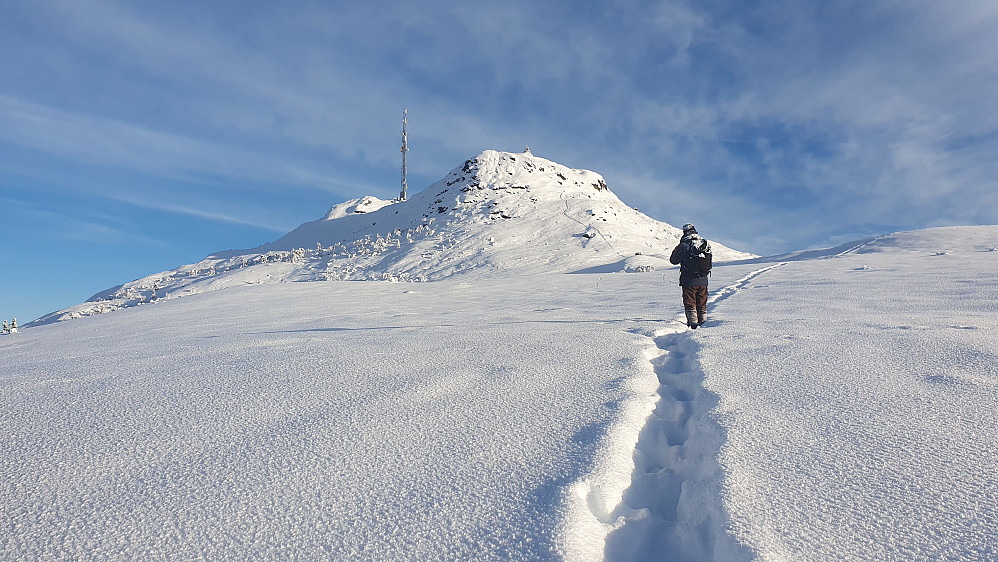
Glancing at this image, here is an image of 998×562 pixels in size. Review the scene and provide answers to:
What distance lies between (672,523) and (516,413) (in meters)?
1.35

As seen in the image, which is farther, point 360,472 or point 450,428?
point 450,428

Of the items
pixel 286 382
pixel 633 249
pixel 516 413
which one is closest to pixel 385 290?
pixel 286 382

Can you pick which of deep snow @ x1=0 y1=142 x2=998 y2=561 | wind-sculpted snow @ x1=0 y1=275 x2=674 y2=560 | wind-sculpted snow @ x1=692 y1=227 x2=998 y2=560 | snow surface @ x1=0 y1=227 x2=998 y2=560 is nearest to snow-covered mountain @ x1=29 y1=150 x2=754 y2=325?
wind-sculpted snow @ x1=692 y1=227 x2=998 y2=560

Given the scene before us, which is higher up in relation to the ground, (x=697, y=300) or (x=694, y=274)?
(x=694, y=274)

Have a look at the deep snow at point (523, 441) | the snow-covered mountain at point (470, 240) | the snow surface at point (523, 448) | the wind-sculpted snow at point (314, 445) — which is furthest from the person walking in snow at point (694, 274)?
the snow-covered mountain at point (470, 240)

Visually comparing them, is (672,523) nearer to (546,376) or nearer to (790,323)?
(546,376)

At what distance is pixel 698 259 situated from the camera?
7.88m

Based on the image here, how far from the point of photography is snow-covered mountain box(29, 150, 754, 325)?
34250 millimetres

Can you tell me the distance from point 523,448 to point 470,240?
126 ft

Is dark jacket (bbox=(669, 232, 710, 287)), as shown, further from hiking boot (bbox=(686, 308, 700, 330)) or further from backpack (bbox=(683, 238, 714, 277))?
hiking boot (bbox=(686, 308, 700, 330))

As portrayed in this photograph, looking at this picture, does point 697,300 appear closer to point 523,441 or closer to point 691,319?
point 691,319

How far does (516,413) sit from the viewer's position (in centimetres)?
341

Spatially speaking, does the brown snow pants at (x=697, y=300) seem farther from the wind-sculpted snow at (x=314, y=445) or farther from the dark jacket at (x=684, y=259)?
the wind-sculpted snow at (x=314, y=445)

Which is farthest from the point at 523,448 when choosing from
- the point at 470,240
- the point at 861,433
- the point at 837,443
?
the point at 470,240
